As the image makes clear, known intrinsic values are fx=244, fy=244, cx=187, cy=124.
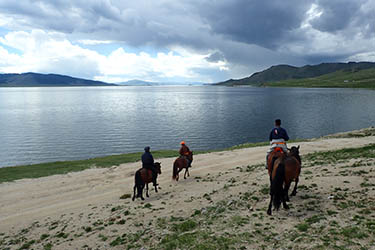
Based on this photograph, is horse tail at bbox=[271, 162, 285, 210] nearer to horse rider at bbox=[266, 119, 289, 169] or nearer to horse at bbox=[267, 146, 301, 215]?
horse at bbox=[267, 146, 301, 215]

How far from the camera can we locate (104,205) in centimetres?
1770

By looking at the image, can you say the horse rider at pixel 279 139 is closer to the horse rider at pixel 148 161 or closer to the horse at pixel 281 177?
the horse at pixel 281 177

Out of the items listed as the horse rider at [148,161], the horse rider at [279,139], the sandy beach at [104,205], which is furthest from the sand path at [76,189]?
the horse rider at [279,139]

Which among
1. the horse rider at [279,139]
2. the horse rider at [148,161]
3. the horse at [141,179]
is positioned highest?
the horse rider at [279,139]

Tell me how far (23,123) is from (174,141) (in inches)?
2423

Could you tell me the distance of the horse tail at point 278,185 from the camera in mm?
11508

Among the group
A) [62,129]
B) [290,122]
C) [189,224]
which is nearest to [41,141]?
[62,129]

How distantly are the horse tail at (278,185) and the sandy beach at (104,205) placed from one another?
74 centimetres

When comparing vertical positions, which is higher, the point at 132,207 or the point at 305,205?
the point at 305,205

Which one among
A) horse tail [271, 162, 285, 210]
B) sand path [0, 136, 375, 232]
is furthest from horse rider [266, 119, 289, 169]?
sand path [0, 136, 375, 232]

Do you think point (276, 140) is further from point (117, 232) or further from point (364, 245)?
point (117, 232)

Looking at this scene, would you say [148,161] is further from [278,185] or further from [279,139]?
[278,185]

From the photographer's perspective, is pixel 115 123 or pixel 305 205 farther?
pixel 115 123

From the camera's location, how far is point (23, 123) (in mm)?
87562
